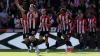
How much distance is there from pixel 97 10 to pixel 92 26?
7.07 ft

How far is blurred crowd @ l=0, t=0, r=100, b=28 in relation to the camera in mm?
17484

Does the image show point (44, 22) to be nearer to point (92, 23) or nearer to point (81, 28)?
point (81, 28)

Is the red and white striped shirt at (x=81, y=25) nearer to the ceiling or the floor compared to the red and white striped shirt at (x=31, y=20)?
nearer to the floor

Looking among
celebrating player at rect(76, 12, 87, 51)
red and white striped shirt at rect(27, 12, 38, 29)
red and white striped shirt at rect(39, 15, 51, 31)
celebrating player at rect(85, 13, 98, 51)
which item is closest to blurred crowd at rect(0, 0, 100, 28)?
celebrating player at rect(85, 13, 98, 51)

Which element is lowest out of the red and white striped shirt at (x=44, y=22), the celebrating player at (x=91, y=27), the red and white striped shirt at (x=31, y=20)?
the celebrating player at (x=91, y=27)

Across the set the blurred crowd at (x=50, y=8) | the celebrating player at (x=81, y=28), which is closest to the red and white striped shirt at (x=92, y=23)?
the celebrating player at (x=81, y=28)

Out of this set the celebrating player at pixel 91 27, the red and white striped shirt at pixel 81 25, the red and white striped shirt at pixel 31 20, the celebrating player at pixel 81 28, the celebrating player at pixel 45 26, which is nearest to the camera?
the red and white striped shirt at pixel 31 20

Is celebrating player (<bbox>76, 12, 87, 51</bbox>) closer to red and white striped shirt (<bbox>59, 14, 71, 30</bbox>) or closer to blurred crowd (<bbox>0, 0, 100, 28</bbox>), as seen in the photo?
blurred crowd (<bbox>0, 0, 100, 28</bbox>)

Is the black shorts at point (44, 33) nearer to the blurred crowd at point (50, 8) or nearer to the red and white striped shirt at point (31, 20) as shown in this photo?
the red and white striped shirt at point (31, 20)

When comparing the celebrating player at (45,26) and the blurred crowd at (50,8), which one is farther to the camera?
the blurred crowd at (50,8)

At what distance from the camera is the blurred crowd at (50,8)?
17.5 m

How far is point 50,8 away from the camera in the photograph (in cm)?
1823

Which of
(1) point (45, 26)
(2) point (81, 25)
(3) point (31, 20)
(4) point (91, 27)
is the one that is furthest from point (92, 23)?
A: (3) point (31, 20)

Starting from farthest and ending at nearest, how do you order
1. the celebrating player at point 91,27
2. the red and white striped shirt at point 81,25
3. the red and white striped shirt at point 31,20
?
the celebrating player at point 91,27
the red and white striped shirt at point 81,25
the red and white striped shirt at point 31,20
